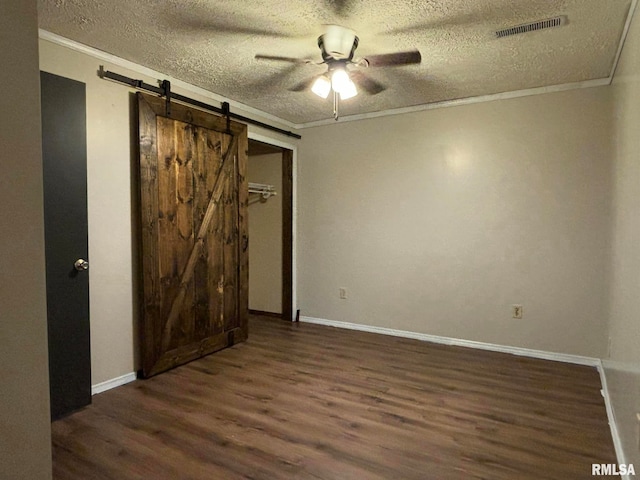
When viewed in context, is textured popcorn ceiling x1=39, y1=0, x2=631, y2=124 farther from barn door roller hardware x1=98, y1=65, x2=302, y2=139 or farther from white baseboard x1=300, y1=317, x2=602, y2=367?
white baseboard x1=300, y1=317, x2=602, y2=367

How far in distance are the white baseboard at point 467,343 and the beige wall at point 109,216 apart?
234 centimetres

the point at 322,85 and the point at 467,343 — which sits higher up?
the point at 322,85

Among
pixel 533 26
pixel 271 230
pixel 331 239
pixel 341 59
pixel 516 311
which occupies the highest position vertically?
pixel 533 26

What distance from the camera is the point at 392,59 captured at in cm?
279

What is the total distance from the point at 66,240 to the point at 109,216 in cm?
41

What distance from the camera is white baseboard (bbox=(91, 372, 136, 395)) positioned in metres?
2.73

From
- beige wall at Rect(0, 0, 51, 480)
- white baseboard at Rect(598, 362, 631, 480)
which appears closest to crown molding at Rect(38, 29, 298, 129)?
beige wall at Rect(0, 0, 51, 480)

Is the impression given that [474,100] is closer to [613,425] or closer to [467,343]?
[467,343]

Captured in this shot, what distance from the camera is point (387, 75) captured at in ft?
10.5

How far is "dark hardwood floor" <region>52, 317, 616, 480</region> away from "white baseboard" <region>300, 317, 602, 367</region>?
0.14 m

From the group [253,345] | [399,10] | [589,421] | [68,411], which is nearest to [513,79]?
[399,10]

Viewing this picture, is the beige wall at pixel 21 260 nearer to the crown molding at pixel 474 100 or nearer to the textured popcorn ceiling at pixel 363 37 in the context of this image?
the textured popcorn ceiling at pixel 363 37

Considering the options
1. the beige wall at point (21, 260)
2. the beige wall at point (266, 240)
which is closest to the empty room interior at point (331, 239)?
the beige wall at point (21, 260)

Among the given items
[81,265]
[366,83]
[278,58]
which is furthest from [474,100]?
[81,265]
